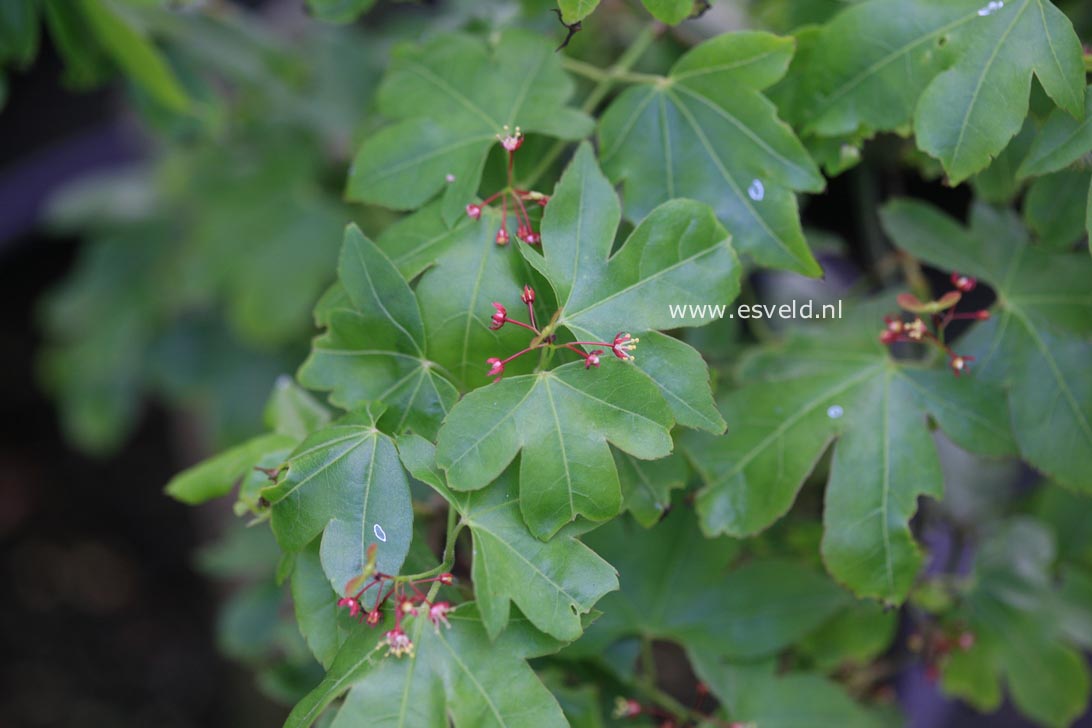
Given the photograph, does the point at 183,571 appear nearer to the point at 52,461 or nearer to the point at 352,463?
the point at 52,461

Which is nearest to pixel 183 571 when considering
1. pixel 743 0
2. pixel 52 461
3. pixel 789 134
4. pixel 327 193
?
pixel 52 461

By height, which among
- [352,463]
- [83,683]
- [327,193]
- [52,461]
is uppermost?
[352,463]

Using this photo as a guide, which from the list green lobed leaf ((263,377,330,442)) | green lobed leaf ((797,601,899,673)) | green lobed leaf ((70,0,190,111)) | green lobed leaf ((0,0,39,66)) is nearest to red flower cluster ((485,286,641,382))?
green lobed leaf ((263,377,330,442))

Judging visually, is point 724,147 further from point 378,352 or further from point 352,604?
point 352,604

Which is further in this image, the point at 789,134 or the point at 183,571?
the point at 183,571

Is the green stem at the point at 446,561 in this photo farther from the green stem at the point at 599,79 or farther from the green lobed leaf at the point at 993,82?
the green lobed leaf at the point at 993,82
